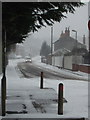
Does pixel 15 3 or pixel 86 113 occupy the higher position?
pixel 15 3

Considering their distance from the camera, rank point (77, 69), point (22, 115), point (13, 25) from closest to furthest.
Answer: point (22, 115) < point (13, 25) < point (77, 69)

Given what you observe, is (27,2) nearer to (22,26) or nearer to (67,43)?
(22,26)

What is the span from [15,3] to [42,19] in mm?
1797

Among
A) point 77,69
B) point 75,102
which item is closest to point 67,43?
point 77,69

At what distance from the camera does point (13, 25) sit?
36.9ft

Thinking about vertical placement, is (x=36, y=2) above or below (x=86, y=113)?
above

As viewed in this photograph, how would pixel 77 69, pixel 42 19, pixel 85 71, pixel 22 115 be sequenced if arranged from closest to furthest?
pixel 22 115, pixel 42 19, pixel 85 71, pixel 77 69

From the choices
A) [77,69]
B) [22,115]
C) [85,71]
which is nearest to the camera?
[22,115]

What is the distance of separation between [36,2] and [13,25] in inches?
47.0

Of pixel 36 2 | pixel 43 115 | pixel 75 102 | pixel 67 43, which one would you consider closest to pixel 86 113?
pixel 43 115

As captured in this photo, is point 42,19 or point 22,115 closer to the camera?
point 22,115

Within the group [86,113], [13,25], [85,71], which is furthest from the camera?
[85,71]

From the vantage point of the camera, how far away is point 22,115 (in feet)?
30.8

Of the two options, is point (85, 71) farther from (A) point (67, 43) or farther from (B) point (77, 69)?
(A) point (67, 43)
